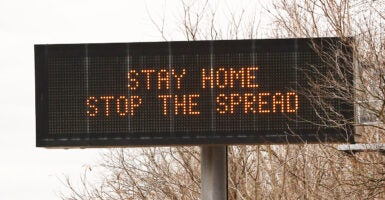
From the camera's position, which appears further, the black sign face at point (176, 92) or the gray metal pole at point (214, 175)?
the gray metal pole at point (214, 175)

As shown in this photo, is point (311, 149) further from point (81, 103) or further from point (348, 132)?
point (81, 103)

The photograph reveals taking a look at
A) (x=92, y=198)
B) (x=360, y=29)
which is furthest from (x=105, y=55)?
(x=92, y=198)

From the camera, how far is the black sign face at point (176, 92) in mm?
11016

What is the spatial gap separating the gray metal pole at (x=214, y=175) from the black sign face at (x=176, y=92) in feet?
2.14

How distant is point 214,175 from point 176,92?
1.40 m

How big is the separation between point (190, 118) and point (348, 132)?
1984mm

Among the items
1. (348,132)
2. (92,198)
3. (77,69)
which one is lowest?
(92,198)

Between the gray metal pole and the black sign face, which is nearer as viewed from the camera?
the black sign face

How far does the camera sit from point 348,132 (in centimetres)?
1184

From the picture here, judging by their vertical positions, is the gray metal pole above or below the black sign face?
below

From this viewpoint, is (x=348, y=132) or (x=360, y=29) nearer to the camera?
(x=348, y=132)

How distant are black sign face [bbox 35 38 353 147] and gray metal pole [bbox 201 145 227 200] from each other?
0.65 m

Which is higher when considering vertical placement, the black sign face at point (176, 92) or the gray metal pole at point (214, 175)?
the black sign face at point (176, 92)

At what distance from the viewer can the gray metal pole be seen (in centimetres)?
1181
